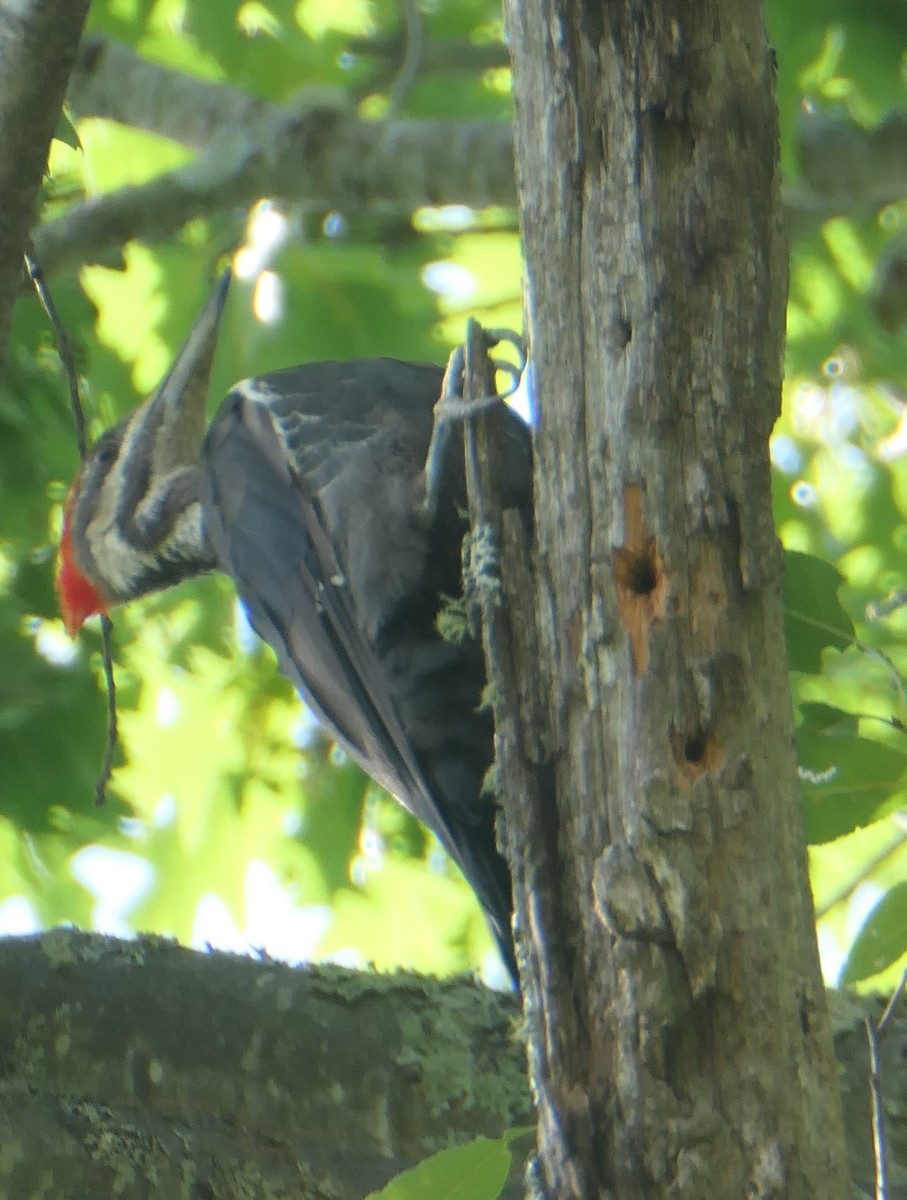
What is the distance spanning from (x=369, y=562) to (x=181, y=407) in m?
1.26

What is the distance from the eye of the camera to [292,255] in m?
4.15

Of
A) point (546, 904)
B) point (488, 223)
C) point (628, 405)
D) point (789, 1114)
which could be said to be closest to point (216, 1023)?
point (546, 904)

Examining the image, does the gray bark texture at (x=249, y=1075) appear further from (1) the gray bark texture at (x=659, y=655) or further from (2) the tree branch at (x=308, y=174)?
(2) the tree branch at (x=308, y=174)

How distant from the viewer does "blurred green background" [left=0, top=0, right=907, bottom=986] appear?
3602mm

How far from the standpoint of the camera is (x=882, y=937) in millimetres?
1693

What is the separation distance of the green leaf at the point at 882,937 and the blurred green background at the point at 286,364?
72.7 inches

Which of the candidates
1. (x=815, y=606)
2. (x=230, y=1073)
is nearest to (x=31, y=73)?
(x=815, y=606)

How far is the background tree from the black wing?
67cm

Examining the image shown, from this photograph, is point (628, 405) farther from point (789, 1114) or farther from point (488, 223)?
point (488, 223)

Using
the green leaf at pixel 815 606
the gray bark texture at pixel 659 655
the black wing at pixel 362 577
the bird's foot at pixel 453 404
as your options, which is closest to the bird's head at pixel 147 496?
the black wing at pixel 362 577

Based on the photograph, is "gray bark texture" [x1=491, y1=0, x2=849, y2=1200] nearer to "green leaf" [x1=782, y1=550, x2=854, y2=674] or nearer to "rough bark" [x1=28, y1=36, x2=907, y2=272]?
"green leaf" [x1=782, y1=550, x2=854, y2=674]

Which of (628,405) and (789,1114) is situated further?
(628,405)

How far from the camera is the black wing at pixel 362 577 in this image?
2520 mm

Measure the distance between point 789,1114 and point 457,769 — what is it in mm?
1094
